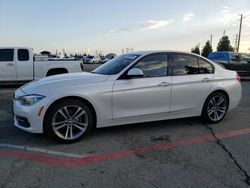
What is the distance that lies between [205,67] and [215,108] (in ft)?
2.93

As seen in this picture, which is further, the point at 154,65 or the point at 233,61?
the point at 233,61

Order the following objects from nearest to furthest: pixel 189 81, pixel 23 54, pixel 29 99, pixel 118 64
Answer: pixel 29 99
pixel 118 64
pixel 189 81
pixel 23 54

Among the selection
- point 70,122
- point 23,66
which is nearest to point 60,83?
point 70,122

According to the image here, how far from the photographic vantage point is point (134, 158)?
4230mm

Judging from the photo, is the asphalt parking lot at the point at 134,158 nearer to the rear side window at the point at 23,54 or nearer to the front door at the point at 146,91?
the front door at the point at 146,91

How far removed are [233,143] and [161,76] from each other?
1.73 m

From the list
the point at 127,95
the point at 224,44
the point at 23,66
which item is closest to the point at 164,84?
the point at 127,95

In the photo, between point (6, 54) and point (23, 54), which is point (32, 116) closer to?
point (23, 54)

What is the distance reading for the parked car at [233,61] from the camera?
731 inches

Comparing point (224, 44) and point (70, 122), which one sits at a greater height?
point (224, 44)

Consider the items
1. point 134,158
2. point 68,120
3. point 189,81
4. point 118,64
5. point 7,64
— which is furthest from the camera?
point 7,64

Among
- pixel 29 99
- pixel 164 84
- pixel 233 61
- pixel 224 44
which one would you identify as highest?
pixel 224 44

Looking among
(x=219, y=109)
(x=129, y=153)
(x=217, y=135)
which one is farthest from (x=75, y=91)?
(x=219, y=109)

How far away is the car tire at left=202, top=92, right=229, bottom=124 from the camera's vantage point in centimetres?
609
